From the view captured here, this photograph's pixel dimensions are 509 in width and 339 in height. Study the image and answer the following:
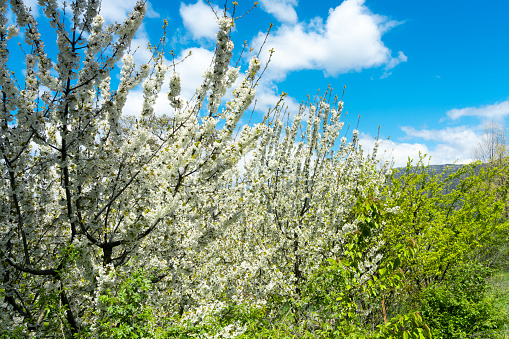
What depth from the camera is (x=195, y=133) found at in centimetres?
412


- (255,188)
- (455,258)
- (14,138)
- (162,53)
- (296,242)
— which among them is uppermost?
(162,53)

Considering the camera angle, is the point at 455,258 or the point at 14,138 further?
the point at 455,258

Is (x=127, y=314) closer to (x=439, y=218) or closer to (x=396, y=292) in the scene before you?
(x=396, y=292)

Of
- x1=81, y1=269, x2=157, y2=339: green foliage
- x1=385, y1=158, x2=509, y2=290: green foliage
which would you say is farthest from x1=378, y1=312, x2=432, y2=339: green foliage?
x1=385, y1=158, x2=509, y2=290: green foliage

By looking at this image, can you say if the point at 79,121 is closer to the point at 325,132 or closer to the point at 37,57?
the point at 37,57

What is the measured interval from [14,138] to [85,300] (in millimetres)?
3035

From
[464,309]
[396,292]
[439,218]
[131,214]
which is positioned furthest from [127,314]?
[439,218]

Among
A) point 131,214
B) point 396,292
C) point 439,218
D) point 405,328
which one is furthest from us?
point 439,218

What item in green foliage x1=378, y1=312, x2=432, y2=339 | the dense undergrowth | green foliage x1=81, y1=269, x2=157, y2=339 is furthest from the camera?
the dense undergrowth

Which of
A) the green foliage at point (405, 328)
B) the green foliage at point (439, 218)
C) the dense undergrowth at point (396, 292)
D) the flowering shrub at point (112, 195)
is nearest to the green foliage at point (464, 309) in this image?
the dense undergrowth at point (396, 292)

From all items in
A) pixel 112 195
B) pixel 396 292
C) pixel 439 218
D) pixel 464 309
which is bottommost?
pixel 464 309

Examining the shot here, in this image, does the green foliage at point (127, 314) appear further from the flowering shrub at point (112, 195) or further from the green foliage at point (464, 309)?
the green foliage at point (464, 309)

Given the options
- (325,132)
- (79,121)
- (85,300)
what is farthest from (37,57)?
(325,132)

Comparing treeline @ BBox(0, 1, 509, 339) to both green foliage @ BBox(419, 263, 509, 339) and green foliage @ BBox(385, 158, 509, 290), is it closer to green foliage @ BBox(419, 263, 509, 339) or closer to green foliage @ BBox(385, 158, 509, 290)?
green foliage @ BBox(419, 263, 509, 339)
